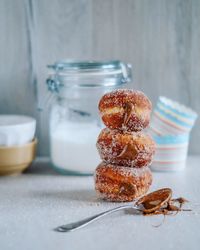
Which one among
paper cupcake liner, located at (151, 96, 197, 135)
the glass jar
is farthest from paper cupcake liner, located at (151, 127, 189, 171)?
the glass jar

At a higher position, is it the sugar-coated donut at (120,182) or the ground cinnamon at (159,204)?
the sugar-coated donut at (120,182)

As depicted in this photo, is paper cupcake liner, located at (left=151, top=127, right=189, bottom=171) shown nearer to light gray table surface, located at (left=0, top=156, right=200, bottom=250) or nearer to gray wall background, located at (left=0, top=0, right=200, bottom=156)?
light gray table surface, located at (left=0, top=156, right=200, bottom=250)

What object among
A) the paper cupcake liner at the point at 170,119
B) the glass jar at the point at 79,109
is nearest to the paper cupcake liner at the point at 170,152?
the paper cupcake liner at the point at 170,119

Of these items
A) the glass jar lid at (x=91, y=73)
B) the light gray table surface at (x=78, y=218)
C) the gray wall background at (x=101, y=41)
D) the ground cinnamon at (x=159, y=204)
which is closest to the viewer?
the light gray table surface at (x=78, y=218)

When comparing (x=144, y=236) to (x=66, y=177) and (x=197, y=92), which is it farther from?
(x=197, y=92)

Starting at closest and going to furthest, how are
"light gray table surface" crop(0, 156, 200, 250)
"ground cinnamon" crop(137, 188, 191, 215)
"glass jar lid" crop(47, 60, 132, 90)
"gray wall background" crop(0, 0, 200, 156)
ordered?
1. "light gray table surface" crop(0, 156, 200, 250)
2. "ground cinnamon" crop(137, 188, 191, 215)
3. "glass jar lid" crop(47, 60, 132, 90)
4. "gray wall background" crop(0, 0, 200, 156)

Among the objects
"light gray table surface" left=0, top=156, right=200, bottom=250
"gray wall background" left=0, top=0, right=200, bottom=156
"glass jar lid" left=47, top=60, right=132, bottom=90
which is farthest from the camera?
"gray wall background" left=0, top=0, right=200, bottom=156

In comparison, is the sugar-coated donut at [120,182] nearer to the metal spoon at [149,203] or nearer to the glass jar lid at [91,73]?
the metal spoon at [149,203]

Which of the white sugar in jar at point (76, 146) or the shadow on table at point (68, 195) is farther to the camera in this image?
the white sugar in jar at point (76, 146)
